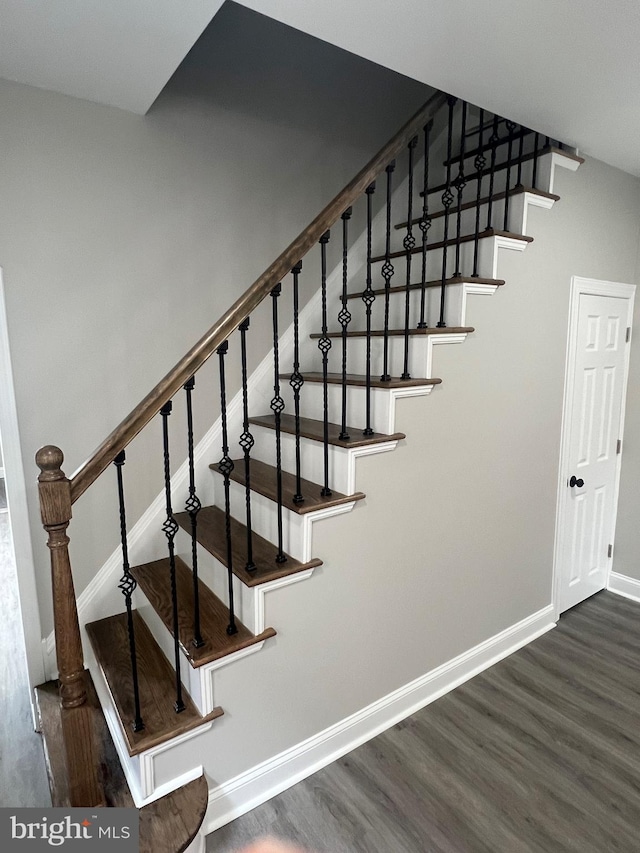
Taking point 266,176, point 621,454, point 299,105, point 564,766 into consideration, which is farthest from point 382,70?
point 564,766

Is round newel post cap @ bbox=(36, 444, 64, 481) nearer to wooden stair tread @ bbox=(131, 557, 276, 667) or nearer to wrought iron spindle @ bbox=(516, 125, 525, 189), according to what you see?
wooden stair tread @ bbox=(131, 557, 276, 667)

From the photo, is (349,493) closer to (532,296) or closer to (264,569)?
(264,569)

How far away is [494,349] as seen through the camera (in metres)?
2.40

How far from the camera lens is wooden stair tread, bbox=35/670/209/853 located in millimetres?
1521

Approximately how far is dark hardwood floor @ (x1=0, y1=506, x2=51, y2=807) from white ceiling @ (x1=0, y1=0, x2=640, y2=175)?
2.73m

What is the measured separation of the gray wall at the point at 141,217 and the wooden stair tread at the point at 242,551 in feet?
1.31

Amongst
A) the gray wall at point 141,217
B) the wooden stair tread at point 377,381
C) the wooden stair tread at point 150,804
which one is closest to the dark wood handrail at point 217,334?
the wooden stair tread at point 377,381

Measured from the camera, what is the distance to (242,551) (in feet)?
6.58

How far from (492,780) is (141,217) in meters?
2.89

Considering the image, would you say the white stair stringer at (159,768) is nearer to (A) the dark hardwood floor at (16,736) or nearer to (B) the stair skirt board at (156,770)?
(B) the stair skirt board at (156,770)

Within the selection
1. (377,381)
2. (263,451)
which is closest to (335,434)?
(377,381)

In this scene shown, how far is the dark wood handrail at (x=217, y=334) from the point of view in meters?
1.44

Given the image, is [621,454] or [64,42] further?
[621,454]

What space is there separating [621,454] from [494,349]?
1.60 meters
